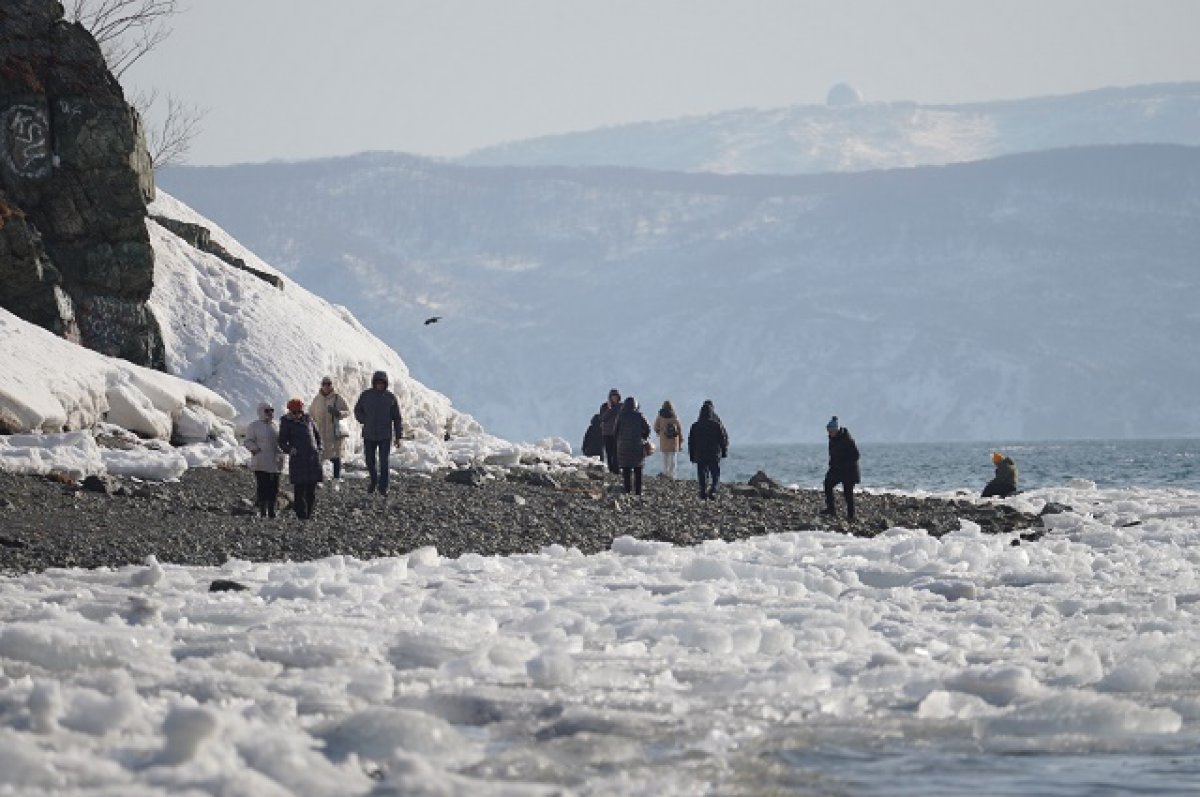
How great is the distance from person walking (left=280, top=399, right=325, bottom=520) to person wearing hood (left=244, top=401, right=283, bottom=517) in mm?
223

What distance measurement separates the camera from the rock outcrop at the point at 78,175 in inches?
1297

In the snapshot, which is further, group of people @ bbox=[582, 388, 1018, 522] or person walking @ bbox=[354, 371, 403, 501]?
group of people @ bbox=[582, 388, 1018, 522]

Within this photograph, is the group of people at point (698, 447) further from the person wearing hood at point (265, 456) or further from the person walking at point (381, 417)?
the person wearing hood at point (265, 456)

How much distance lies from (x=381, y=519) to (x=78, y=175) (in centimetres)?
1516

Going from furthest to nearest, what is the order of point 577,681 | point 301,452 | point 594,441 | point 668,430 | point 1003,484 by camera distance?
point 594,441 < point 1003,484 < point 668,430 < point 301,452 < point 577,681

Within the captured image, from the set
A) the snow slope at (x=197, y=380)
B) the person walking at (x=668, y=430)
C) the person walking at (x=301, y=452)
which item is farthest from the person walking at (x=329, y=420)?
the person walking at (x=668, y=430)

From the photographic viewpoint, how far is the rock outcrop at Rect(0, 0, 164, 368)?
108ft

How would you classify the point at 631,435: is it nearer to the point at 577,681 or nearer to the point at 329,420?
the point at 329,420

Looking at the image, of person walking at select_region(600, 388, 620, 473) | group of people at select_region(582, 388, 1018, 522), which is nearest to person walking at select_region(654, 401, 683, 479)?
group of people at select_region(582, 388, 1018, 522)

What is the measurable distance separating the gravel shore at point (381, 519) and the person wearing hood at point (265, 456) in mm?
360

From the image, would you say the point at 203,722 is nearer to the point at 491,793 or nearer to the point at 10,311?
the point at 491,793

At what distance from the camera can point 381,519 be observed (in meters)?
21.6

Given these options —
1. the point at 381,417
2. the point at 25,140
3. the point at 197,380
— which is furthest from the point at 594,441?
the point at 381,417

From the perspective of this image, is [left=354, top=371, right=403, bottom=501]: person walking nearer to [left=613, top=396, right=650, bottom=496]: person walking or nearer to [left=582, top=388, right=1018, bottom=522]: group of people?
[left=582, top=388, right=1018, bottom=522]: group of people
